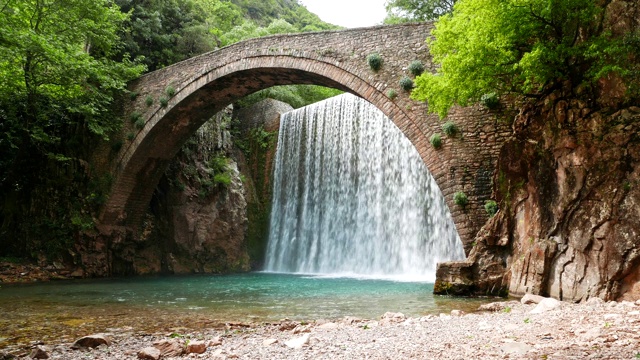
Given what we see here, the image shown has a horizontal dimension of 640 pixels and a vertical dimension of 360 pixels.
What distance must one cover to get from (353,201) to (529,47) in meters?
10.6

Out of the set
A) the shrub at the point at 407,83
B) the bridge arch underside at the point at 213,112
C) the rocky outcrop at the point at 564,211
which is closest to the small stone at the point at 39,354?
the rocky outcrop at the point at 564,211

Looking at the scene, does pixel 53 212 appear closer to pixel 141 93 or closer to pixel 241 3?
pixel 141 93

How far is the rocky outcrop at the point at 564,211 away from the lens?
242 inches

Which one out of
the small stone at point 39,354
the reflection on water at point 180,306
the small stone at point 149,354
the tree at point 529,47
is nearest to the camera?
the small stone at point 149,354

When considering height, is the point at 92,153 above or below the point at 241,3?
below

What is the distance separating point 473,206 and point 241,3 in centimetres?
3523

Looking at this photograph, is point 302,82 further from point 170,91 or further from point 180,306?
point 180,306

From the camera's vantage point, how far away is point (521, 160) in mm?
7922

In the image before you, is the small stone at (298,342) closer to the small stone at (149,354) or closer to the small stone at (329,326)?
the small stone at (329,326)

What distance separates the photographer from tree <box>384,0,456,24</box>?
1973cm

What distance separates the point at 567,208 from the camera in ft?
22.5

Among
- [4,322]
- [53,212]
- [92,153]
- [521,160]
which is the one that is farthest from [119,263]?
[521,160]

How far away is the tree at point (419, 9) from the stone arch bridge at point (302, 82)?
881 cm

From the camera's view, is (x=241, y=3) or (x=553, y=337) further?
(x=241, y=3)
